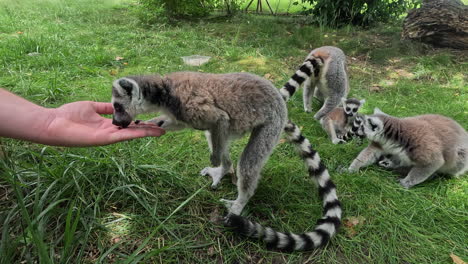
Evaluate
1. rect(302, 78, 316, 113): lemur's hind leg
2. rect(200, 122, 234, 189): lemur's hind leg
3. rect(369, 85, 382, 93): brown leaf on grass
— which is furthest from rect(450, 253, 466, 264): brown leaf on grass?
rect(369, 85, 382, 93): brown leaf on grass

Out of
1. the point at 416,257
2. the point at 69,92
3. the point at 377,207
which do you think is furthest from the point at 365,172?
the point at 69,92

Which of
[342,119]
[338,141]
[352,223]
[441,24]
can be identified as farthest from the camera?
[441,24]

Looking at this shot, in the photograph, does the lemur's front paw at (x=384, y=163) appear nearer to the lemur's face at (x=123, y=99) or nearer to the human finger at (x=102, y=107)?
the lemur's face at (x=123, y=99)

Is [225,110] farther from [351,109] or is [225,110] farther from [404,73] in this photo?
[404,73]

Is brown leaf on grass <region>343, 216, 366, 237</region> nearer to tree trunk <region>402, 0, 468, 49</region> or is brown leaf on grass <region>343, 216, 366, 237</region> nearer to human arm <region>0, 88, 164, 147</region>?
human arm <region>0, 88, 164, 147</region>

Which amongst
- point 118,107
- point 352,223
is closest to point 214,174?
point 118,107

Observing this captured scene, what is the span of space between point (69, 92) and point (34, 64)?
5.40ft

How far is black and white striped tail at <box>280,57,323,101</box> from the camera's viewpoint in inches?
187

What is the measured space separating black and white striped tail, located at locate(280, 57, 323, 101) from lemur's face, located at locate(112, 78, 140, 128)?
2.53 meters

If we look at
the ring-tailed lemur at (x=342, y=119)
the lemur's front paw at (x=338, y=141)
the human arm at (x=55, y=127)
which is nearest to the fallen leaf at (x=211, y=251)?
the human arm at (x=55, y=127)

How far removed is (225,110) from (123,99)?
1.02 m

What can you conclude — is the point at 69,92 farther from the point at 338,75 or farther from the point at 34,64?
the point at 338,75

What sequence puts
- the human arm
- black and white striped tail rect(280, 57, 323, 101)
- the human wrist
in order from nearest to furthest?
the human arm
the human wrist
black and white striped tail rect(280, 57, 323, 101)

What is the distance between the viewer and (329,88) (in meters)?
5.68
